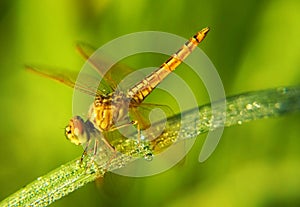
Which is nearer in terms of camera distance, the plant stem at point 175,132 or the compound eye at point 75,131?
the plant stem at point 175,132

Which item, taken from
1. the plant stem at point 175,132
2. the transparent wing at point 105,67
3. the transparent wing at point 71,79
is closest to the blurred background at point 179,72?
the transparent wing at point 105,67

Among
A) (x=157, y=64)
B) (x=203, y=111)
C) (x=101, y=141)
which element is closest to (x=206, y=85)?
(x=157, y=64)

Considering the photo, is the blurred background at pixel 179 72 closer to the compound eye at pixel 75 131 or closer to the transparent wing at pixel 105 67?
the transparent wing at pixel 105 67

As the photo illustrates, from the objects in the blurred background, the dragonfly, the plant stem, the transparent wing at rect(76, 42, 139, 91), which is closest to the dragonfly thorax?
the dragonfly

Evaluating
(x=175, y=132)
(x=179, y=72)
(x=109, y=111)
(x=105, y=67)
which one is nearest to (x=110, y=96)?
(x=109, y=111)

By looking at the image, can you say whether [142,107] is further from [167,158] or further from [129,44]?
[129,44]

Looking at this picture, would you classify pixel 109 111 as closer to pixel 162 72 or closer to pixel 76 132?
pixel 76 132

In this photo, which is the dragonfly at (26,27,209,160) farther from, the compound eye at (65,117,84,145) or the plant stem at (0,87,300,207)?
the plant stem at (0,87,300,207)
